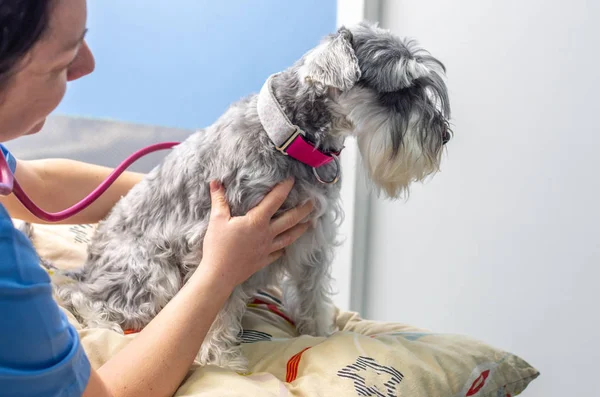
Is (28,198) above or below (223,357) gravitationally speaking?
above

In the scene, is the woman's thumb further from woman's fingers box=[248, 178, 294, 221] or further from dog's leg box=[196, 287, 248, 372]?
dog's leg box=[196, 287, 248, 372]

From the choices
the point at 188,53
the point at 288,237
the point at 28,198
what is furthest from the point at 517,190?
the point at 28,198

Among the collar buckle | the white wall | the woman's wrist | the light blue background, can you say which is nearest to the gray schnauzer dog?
the collar buckle

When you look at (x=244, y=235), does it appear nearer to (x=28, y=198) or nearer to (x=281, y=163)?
(x=281, y=163)

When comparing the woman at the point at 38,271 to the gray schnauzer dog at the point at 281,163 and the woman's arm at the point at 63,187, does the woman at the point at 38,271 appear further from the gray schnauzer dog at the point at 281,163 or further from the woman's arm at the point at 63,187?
the woman's arm at the point at 63,187

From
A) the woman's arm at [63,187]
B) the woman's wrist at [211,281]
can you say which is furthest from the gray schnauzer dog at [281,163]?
the woman's arm at [63,187]

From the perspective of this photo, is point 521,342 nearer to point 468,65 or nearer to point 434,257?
point 434,257

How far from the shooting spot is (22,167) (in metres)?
1.57

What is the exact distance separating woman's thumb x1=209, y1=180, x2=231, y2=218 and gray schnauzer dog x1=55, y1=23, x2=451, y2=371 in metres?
0.02

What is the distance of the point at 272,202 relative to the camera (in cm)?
130

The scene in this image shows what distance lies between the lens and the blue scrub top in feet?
2.04

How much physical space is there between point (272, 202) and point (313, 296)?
410mm

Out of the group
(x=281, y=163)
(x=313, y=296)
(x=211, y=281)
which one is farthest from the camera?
(x=313, y=296)

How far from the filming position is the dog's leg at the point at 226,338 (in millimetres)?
1339
